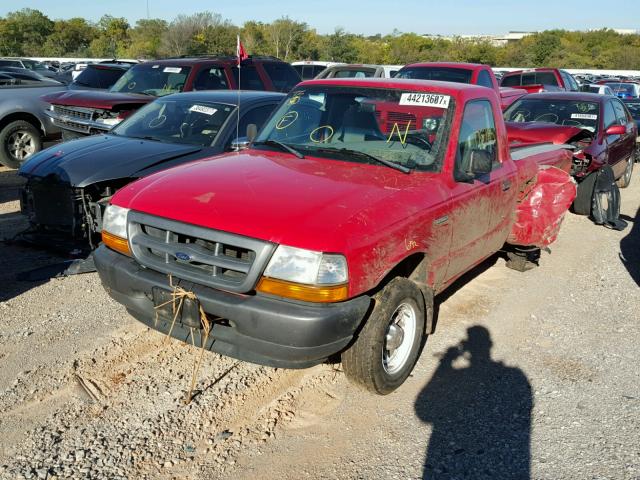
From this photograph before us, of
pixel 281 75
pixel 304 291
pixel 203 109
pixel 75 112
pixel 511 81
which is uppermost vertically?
pixel 281 75

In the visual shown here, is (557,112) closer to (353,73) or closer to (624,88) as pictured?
(353,73)

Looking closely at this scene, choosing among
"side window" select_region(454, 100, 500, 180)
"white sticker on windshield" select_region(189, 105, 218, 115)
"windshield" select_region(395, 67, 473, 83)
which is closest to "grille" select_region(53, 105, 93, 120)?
"white sticker on windshield" select_region(189, 105, 218, 115)

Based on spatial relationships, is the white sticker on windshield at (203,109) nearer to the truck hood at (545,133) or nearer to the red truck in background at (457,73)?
the truck hood at (545,133)

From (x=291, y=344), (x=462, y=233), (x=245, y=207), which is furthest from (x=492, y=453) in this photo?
(x=245, y=207)

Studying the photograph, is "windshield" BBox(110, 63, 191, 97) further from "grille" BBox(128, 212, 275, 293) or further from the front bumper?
the front bumper

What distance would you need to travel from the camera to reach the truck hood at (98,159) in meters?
5.48

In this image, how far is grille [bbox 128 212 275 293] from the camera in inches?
124

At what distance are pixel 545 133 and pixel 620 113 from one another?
3.02 meters

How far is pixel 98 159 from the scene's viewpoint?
566 centimetres

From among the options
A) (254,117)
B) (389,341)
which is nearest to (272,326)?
(389,341)

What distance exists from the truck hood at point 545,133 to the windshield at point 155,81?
17.3 ft

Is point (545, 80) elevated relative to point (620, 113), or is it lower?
elevated

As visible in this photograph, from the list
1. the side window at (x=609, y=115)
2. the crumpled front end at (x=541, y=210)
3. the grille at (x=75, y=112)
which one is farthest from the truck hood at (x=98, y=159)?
the side window at (x=609, y=115)

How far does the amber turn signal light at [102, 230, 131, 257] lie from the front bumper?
0.31 metres
